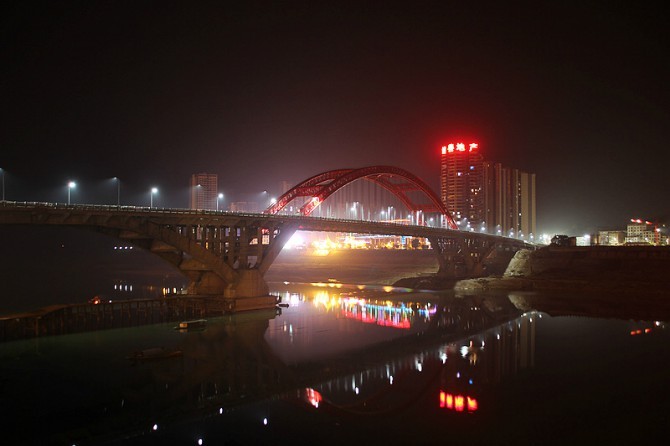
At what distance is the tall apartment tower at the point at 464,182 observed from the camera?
627 ft

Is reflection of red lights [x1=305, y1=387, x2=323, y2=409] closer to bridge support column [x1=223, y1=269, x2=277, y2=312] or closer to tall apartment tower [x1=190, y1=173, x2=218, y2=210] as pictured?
bridge support column [x1=223, y1=269, x2=277, y2=312]

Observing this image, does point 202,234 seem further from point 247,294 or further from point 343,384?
point 343,384

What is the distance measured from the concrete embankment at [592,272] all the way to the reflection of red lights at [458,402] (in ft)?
141

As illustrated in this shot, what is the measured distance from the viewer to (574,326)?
37969 mm

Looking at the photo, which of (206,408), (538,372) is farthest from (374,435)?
(538,372)

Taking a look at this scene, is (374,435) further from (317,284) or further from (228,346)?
(317,284)

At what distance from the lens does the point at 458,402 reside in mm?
20422

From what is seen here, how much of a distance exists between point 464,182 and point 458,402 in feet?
581

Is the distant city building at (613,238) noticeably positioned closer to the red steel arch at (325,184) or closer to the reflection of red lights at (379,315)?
the red steel arch at (325,184)

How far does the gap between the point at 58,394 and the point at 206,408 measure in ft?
20.7

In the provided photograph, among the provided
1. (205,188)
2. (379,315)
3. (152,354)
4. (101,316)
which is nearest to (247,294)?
(379,315)

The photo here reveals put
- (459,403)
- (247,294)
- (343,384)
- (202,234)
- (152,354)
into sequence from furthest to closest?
(247,294) → (202,234) → (152,354) → (343,384) → (459,403)

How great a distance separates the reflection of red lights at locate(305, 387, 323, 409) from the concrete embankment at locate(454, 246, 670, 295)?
1810 inches

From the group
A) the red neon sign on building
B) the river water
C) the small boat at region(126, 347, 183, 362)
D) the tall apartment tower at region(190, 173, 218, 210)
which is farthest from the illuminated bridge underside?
the red neon sign on building
